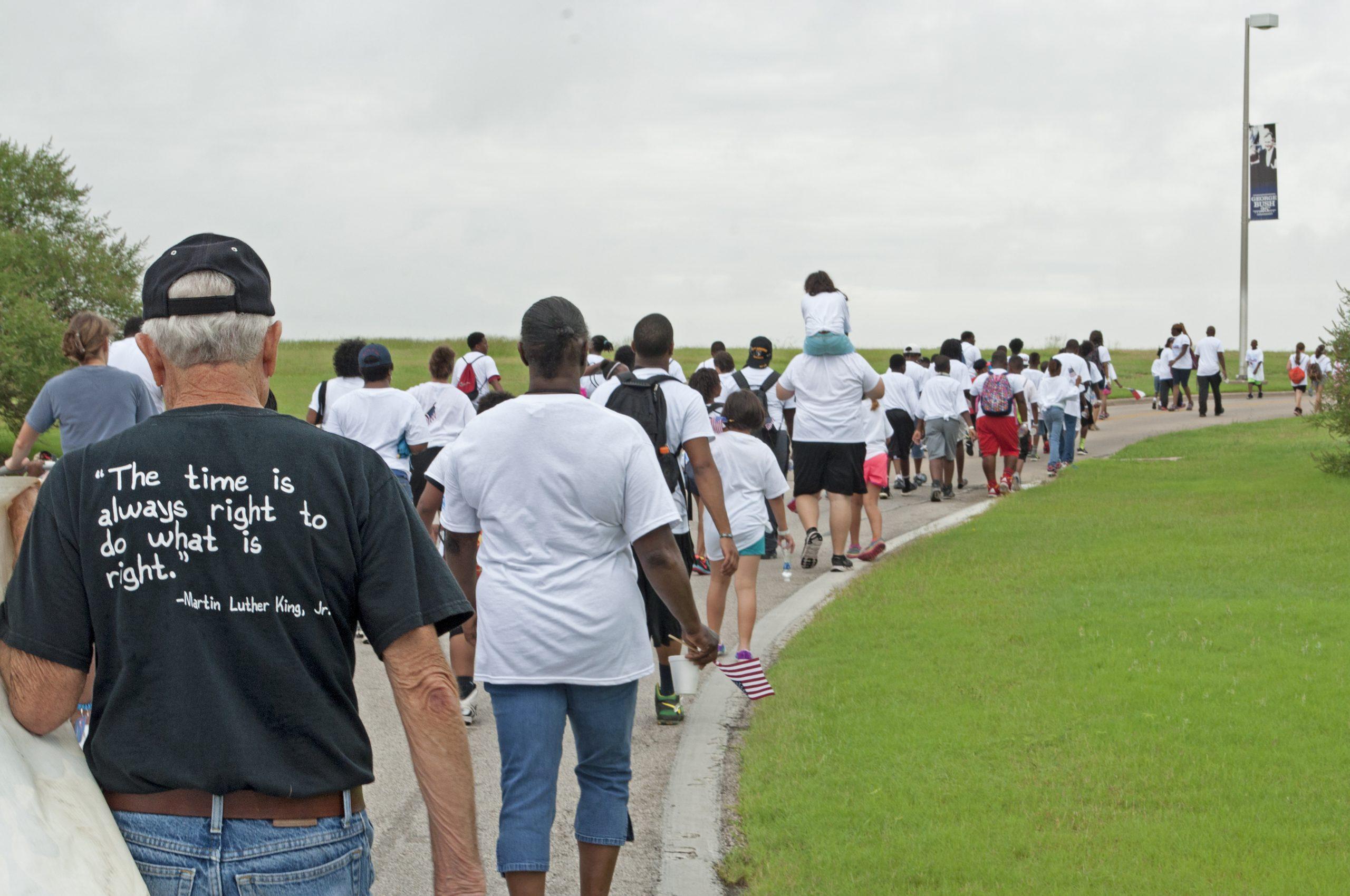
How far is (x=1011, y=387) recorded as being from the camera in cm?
1628

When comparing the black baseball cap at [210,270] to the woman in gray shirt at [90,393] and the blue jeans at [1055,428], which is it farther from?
the blue jeans at [1055,428]

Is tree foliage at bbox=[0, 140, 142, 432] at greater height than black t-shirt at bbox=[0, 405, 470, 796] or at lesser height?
greater

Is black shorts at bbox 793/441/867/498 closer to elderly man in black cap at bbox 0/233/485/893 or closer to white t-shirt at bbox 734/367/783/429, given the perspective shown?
white t-shirt at bbox 734/367/783/429

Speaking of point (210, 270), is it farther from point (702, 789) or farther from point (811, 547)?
point (811, 547)

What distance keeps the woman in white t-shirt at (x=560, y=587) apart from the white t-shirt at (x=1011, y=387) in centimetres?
1272

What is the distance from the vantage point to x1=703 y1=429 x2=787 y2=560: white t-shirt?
311 inches

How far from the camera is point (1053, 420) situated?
20.3 m

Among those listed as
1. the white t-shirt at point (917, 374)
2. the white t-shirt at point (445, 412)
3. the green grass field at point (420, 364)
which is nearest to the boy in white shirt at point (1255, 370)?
the green grass field at point (420, 364)

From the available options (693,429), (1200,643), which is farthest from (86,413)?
(1200,643)

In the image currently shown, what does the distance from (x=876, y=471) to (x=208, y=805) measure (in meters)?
11.3

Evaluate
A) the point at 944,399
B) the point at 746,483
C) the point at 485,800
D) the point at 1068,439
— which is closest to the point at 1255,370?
the point at 1068,439

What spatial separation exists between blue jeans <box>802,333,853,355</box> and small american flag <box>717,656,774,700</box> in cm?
540

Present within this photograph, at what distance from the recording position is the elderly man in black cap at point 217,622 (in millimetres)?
2152

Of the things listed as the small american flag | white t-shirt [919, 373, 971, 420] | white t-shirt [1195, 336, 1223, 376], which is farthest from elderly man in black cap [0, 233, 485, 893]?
white t-shirt [1195, 336, 1223, 376]
